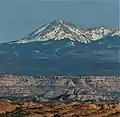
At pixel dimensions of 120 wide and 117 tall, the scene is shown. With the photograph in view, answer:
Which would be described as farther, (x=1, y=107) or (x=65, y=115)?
(x=1, y=107)

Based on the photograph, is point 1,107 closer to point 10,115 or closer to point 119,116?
point 10,115

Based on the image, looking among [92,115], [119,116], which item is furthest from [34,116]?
[119,116]

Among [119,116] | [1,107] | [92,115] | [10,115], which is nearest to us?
[119,116]

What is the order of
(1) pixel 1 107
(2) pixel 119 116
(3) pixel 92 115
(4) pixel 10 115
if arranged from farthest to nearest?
(1) pixel 1 107, (4) pixel 10 115, (3) pixel 92 115, (2) pixel 119 116

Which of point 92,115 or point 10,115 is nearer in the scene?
point 92,115

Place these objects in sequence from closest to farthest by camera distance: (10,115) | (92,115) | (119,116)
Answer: (119,116)
(92,115)
(10,115)

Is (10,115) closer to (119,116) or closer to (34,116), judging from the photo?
(34,116)

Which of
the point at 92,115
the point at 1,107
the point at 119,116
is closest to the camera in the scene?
the point at 119,116

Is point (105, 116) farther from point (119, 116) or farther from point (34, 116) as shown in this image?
point (34, 116)
